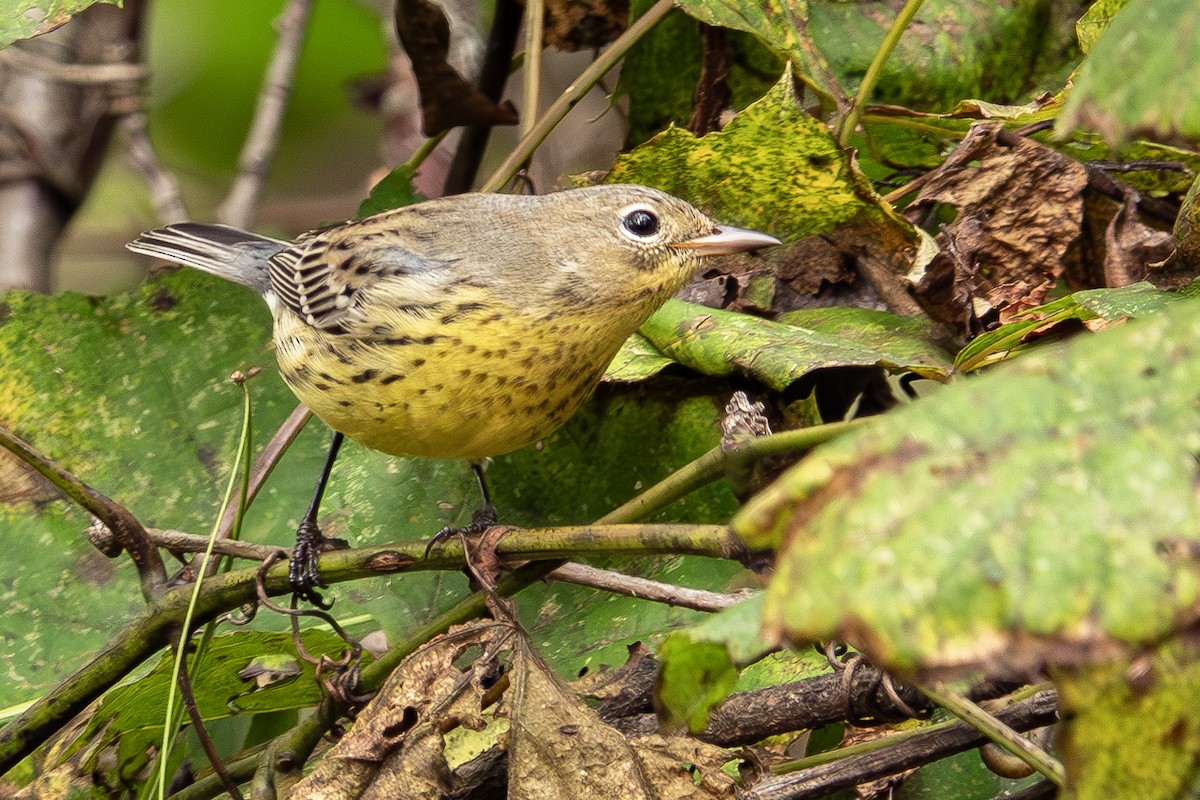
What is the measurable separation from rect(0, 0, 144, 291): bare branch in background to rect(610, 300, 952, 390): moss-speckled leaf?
1936 millimetres

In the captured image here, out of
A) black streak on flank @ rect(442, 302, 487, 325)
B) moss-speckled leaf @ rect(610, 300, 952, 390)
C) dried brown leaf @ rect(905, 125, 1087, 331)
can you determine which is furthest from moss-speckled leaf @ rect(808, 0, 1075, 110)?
black streak on flank @ rect(442, 302, 487, 325)

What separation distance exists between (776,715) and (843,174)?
115cm

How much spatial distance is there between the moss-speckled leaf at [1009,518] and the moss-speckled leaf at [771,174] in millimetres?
1778

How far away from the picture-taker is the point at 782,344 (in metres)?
2.47

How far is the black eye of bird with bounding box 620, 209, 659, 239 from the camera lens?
3023 mm

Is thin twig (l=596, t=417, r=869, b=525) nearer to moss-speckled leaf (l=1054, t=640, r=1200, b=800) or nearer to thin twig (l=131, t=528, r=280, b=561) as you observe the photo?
moss-speckled leaf (l=1054, t=640, r=1200, b=800)

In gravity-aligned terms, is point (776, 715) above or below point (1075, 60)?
below

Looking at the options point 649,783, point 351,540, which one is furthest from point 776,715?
point 351,540

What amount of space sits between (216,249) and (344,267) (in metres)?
0.68

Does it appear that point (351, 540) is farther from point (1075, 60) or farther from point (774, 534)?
point (774, 534)

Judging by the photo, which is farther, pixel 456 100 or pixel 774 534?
pixel 456 100

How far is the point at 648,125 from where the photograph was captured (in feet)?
11.3

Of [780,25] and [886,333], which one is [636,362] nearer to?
[886,333]

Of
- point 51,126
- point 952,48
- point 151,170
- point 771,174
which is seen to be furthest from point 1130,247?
point 51,126
